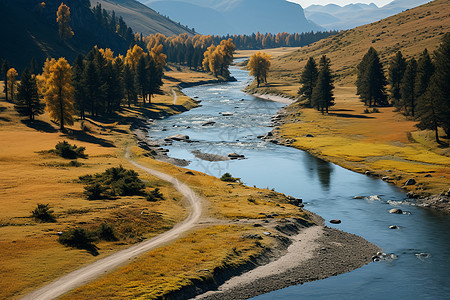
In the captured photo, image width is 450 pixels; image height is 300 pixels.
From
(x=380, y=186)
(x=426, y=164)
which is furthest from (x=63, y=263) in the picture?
(x=426, y=164)

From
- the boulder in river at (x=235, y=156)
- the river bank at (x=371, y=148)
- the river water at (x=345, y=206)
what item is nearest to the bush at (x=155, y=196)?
the river water at (x=345, y=206)

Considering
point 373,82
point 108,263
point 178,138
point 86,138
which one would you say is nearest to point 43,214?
point 108,263

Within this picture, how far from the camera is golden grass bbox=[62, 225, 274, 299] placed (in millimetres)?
33094

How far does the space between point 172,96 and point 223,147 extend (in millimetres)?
83207

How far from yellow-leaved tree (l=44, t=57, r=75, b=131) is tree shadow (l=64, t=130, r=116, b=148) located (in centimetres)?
361

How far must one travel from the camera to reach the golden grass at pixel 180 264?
33.1m

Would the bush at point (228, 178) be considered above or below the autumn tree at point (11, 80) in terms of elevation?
below

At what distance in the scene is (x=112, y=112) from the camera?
12500cm

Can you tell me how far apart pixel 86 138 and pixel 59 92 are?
1197cm

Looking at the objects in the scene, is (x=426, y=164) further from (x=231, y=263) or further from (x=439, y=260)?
(x=231, y=263)

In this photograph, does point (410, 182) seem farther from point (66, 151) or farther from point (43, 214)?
point (66, 151)

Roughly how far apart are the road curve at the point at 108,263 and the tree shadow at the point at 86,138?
43.2 metres

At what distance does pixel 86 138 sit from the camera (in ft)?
311

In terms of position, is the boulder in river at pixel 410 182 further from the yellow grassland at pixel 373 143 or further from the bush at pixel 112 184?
the bush at pixel 112 184
